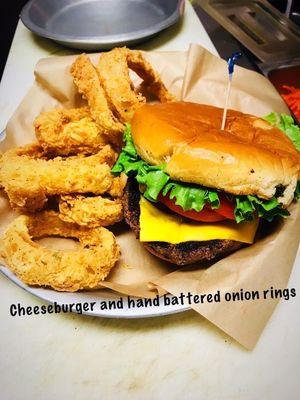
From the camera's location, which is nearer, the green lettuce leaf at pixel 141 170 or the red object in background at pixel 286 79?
the green lettuce leaf at pixel 141 170

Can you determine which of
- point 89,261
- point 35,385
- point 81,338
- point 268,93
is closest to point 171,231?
point 89,261

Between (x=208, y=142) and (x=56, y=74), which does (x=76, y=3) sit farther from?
(x=208, y=142)

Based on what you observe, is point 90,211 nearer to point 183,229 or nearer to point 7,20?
point 183,229

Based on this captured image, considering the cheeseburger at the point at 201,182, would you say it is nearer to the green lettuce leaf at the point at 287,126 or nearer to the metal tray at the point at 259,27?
the green lettuce leaf at the point at 287,126

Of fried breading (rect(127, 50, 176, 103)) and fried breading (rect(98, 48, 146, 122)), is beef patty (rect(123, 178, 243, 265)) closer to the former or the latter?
fried breading (rect(98, 48, 146, 122))

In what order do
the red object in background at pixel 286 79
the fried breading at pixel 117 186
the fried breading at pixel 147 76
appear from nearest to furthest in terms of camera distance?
the fried breading at pixel 117 186
the fried breading at pixel 147 76
the red object in background at pixel 286 79

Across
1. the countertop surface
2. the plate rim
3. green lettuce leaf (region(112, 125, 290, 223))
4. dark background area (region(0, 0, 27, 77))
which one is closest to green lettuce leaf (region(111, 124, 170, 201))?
green lettuce leaf (region(112, 125, 290, 223))

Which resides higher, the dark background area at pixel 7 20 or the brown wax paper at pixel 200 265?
the brown wax paper at pixel 200 265

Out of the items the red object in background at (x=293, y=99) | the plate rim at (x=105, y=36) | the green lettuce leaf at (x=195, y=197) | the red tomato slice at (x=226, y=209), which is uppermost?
the plate rim at (x=105, y=36)

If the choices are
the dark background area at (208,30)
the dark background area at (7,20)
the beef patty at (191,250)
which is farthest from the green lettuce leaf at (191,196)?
the dark background area at (7,20)
